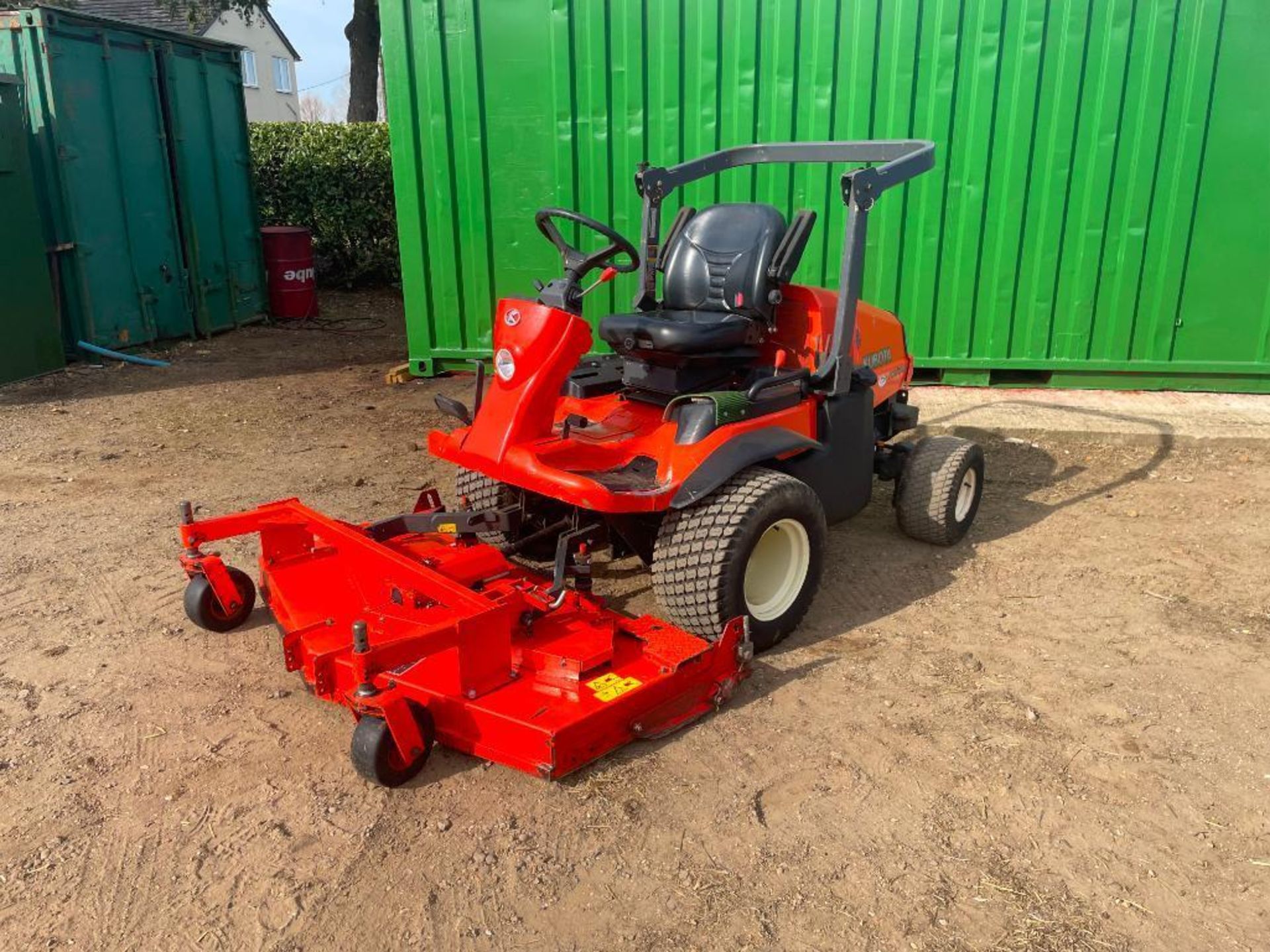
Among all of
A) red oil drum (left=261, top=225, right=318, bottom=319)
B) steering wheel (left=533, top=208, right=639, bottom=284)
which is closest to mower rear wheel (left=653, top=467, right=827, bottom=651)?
steering wheel (left=533, top=208, right=639, bottom=284)

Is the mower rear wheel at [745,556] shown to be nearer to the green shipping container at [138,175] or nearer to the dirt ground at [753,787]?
the dirt ground at [753,787]

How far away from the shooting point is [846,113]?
7.20 meters

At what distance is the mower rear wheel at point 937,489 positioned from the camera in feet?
15.8

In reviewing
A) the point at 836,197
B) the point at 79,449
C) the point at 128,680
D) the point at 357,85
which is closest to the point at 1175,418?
the point at 836,197

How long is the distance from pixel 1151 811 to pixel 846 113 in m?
5.50

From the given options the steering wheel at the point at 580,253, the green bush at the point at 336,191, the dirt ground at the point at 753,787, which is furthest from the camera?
the green bush at the point at 336,191

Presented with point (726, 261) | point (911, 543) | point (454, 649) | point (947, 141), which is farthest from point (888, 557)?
point (947, 141)

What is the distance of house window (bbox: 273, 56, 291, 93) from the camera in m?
43.8

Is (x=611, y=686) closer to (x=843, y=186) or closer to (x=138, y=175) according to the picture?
(x=843, y=186)

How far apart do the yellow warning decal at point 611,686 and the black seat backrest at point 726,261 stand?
1736 millimetres

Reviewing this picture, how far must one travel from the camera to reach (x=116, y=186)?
9.11 m

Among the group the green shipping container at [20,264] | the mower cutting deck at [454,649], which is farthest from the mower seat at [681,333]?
the green shipping container at [20,264]

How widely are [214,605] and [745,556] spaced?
6.53 feet

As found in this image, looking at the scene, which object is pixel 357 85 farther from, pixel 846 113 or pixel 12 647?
pixel 12 647
